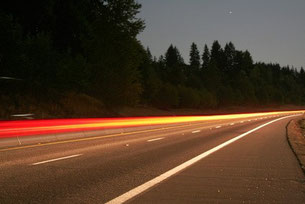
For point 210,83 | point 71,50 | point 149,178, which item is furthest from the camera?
point 210,83

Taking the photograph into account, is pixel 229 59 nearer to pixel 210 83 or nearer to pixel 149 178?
pixel 210 83

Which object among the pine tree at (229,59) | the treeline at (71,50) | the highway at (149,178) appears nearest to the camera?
the highway at (149,178)

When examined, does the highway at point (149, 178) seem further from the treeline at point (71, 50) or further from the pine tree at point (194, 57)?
the pine tree at point (194, 57)

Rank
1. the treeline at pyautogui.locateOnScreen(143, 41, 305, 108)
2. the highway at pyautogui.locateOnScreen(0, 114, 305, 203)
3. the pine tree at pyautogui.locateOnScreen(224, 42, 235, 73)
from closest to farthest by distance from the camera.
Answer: the highway at pyautogui.locateOnScreen(0, 114, 305, 203) → the treeline at pyautogui.locateOnScreen(143, 41, 305, 108) → the pine tree at pyautogui.locateOnScreen(224, 42, 235, 73)

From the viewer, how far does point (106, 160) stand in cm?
1109

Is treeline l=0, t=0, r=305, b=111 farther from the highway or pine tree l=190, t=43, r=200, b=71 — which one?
pine tree l=190, t=43, r=200, b=71

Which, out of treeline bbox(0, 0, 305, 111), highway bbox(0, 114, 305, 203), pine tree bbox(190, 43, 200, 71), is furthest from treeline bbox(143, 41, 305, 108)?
highway bbox(0, 114, 305, 203)

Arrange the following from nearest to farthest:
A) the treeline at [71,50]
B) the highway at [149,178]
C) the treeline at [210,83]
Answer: the highway at [149,178] < the treeline at [71,50] < the treeline at [210,83]

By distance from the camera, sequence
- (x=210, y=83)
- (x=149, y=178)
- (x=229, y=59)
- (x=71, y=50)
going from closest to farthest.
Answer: (x=149, y=178) → (x=71, y=50) → (x=210, y=83) → (x=229, y=59)

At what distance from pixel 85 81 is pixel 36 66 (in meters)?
6.35

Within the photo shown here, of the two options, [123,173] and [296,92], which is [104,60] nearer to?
[123,173]

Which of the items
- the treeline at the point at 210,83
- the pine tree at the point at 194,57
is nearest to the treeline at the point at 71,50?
the treeline at the point at 210,83

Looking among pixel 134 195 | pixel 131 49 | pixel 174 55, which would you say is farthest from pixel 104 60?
pixel 174 55

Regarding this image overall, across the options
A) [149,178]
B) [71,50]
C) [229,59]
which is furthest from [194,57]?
[149,178]
